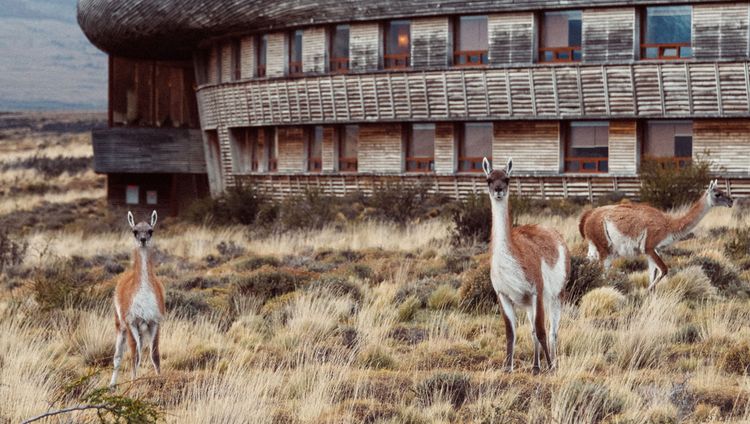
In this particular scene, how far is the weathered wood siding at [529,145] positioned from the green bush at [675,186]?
5160 millimetres

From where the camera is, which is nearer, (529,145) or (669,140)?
(669,140)

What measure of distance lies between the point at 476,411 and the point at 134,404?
3259mm

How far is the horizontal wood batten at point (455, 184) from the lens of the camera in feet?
116

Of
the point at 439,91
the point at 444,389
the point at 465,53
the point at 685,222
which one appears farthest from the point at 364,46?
the point at 444,389

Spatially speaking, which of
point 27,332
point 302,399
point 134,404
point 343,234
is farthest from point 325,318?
point 343,234

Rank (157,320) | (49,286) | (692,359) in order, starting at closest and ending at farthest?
1. (157,320)
2. (692,359)
3. (49,286)

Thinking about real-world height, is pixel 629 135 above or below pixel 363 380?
above

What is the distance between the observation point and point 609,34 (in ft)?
113

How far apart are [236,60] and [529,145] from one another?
13.3 m

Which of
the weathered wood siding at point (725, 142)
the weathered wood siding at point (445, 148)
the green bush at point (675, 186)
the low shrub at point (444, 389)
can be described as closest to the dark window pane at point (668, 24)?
the weathered wood siding at point (725, 142)

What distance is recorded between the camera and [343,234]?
95.4 ft

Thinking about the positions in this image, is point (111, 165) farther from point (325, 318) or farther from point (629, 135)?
point (325, 318)

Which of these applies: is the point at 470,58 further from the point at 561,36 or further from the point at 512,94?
the point at 561,36

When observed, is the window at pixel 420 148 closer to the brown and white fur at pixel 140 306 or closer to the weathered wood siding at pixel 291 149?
the weathered wood siding at pixel 291 149
